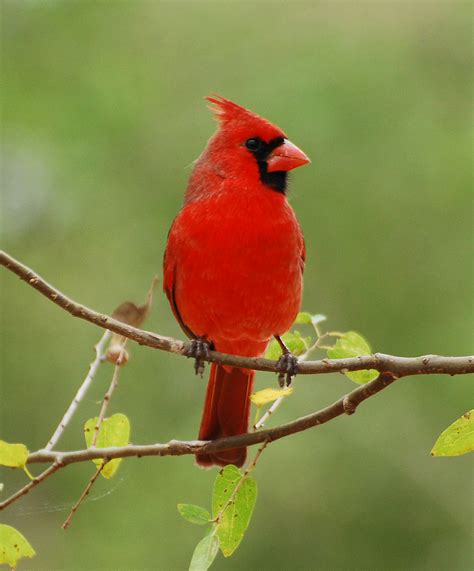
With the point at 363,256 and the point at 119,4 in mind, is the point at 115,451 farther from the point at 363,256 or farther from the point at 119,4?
the point at 119,4

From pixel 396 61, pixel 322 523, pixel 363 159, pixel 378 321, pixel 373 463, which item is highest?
pixel 396 61

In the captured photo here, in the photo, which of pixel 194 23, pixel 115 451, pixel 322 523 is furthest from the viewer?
pixel 194 23

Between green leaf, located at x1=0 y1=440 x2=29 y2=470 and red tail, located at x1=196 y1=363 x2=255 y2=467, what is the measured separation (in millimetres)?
791

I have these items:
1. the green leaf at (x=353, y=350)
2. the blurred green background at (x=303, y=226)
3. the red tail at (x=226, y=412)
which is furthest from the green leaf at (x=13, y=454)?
the blurred green background at (x=303, y=226)

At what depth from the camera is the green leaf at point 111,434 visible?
162 centimetres

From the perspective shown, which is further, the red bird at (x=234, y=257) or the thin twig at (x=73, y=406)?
the red bird at (x=234, y=257)

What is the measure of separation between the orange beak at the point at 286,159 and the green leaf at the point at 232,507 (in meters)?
1.05

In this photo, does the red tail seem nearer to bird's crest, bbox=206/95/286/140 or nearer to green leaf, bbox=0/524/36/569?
bird's crest, bbox=206/95/286/140

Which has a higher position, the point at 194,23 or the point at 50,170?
the point at 194,23

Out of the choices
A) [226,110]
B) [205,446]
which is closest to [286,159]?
[226,110]

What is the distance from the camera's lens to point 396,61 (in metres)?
4.27

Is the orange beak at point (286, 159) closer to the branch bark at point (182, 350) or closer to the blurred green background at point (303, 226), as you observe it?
the branch bark at point (182, 350)

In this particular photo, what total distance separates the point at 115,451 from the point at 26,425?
8.61 feet

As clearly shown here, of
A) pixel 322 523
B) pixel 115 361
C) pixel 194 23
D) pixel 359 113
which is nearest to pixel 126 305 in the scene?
pixel 115 361
